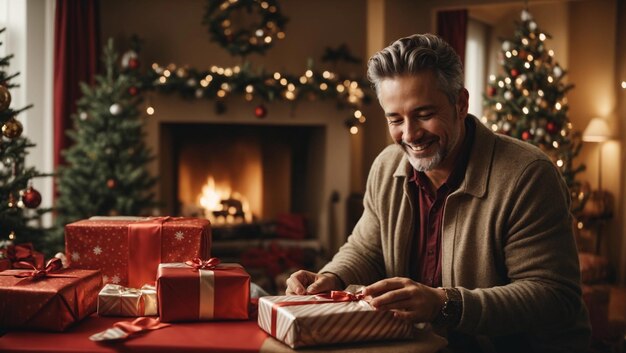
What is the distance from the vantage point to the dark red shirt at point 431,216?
1762 millimetres

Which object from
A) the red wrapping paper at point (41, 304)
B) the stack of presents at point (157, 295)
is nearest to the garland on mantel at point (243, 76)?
the stack of presents at point (157, 295)

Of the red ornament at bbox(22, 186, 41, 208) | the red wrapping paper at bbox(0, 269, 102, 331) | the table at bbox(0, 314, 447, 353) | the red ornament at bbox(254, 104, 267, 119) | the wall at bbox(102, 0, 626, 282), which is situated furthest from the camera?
the wall at bbox(102, 0, 626, 282)

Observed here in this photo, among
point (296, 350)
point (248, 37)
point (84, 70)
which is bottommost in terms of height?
point (296, 350)

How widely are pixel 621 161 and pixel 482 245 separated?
5.61 m

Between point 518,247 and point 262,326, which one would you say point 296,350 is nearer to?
point 262,326

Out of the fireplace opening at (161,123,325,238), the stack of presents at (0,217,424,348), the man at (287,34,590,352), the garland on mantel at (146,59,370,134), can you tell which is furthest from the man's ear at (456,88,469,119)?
the fireplace opening at (161,123,325,238)

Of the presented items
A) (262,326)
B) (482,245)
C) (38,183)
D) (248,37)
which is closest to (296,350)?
(262,326)

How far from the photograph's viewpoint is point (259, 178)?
601cm

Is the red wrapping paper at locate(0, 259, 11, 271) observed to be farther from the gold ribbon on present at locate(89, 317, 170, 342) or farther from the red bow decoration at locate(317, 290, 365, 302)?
the red bow decoration at locate(317, 290, 365, 302)

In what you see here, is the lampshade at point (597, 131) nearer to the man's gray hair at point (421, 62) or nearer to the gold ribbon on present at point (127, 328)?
the man's gray hair at point (421, 62)

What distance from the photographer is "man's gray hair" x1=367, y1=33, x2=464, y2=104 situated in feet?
5.19

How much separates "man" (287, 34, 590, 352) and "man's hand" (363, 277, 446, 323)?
0.07 meters

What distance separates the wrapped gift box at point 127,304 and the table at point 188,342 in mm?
92

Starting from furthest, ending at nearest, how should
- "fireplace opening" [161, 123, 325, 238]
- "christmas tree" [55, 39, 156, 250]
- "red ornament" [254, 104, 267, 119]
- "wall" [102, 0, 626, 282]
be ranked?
"fireplace opening" [161, 123, 325, 238]
"wall" [102, 0, 626, 282]
"red ornament" [254, 104, 267, 119]
"christmas tree" [55, 39, 156, 250]
